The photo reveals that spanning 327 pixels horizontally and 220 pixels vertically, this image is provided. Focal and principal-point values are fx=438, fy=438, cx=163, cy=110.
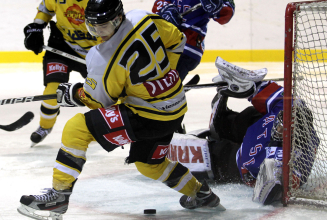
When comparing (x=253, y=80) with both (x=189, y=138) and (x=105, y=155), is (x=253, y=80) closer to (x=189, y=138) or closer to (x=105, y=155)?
(x=189, y=138)

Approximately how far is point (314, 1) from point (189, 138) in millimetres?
923

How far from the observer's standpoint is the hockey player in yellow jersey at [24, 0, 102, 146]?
9.29 ft

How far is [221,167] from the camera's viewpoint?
2182 mm

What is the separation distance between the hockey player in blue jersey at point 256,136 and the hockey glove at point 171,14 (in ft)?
1.81

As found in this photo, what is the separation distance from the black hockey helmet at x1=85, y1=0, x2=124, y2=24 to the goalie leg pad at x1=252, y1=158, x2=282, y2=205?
2.89ft

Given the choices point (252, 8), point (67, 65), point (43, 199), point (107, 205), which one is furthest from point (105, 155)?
point (252, 8)

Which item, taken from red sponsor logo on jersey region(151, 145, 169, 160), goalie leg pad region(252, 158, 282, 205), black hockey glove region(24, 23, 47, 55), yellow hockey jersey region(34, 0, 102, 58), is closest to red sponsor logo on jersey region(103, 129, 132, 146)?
red sponsor logo on jersey region(151, 145, 169, 160)

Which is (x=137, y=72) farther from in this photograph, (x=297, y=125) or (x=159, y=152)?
(x=297, y=125)

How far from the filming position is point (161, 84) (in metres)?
1.55

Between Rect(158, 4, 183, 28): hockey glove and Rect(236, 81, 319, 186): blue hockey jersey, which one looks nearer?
Rect(236, 81, 319, 186): blue hockey jersey

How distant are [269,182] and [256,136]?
31 cm

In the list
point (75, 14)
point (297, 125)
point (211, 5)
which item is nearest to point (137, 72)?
point (297, 125)

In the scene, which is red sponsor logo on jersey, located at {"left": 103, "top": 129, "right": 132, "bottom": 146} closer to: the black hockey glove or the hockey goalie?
the hockey goalie

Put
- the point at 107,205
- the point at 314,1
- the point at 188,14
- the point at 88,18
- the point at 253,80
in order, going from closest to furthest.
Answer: the point at 88,18 → the point at 314,1 → the point at 107,205 → the point at 253,80 → the point at 188,14
